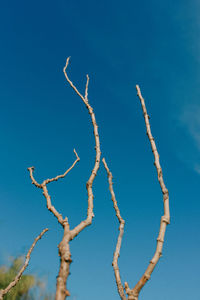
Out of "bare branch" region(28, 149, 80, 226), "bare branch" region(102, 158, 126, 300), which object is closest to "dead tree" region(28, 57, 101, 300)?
"bare branch" region(28, 149, 80, 226)

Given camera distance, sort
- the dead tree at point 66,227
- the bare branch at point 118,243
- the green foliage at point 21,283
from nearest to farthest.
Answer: the dead tree at point 66,227 < the bare branch at point 118,243 < the green foliage at point 21,283

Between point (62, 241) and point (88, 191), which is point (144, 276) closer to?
point (62, 241)

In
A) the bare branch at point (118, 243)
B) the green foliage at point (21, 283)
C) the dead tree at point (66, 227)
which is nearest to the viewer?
the dead tree at point (66, 227)

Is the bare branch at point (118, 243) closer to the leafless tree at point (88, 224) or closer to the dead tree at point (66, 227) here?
the leafless tree at point (88, 224)

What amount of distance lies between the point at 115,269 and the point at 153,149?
46.2 inches

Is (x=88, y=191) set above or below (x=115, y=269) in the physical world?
above

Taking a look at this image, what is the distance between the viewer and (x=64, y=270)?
1.85m

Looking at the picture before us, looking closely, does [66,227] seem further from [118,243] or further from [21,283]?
[21,283]

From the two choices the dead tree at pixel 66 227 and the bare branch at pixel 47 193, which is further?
the bare branch at pixel 47 193

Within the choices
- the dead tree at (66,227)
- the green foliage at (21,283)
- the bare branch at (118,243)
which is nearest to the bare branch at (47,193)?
the dead tree at (66,227)

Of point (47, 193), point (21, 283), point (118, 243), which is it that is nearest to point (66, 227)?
point (47, 193)

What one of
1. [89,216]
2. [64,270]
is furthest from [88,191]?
[64,270]

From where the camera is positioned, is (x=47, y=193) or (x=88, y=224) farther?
(x=47, y=193)

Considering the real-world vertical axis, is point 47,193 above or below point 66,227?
above
